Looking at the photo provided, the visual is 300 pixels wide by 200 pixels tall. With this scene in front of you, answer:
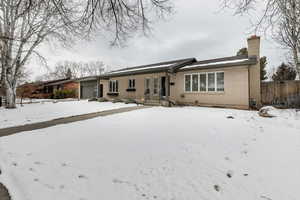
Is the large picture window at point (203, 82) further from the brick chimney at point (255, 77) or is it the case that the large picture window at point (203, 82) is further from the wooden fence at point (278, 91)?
the wooden fence at point (278, 91)

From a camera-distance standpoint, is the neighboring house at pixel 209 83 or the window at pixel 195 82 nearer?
the neighboring house at pixel 209 83

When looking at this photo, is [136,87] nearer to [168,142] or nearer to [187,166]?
[168,142]

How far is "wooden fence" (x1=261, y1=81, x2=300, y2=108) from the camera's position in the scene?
9.96 metres

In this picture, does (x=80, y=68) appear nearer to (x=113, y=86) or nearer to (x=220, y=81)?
(x=113, y=86)

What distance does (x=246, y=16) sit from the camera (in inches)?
190

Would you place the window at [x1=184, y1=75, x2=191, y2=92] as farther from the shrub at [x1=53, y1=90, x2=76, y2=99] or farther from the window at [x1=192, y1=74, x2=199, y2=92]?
the shrub at [x1=53, y1=90, x2=76, y2=99]

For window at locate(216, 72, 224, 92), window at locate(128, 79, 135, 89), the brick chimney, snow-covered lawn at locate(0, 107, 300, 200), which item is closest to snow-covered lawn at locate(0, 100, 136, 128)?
snow-covered lawn at locate(0, 107, 300, 200)

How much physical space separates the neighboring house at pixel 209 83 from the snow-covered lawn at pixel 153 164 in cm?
544

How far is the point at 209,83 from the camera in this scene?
11203 mm

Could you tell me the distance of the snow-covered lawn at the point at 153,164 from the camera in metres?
2.44

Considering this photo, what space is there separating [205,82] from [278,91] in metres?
4.79

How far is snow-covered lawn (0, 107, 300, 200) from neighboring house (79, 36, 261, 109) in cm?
544

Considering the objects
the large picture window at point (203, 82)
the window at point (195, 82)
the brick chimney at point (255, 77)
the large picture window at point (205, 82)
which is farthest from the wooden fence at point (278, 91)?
the window at point (195, 82)

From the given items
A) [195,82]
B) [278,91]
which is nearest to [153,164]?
[195,82]
